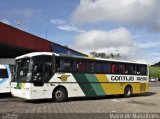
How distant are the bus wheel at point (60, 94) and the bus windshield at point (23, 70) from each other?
6.45 feet

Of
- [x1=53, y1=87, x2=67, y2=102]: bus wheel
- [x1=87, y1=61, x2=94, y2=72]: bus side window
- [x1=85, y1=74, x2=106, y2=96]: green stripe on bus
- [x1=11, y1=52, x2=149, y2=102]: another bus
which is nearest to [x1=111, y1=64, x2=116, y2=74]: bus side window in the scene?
[x1=11, y1=52, x2=149, y2=102]: another bus

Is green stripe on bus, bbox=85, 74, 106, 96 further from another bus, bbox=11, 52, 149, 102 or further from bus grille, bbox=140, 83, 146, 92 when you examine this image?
bus grille, bbox=140, 83, 146, 92

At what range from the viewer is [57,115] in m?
12.8

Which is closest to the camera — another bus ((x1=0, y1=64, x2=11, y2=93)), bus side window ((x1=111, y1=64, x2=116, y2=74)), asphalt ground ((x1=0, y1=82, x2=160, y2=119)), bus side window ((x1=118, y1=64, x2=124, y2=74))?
asphalt ground ((x1=0, y1=82, x2=160, y2=119))

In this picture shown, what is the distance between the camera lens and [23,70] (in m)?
18.8

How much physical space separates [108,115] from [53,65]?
670cm

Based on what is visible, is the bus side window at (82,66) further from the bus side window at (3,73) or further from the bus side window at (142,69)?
the bus side window at (142,69)

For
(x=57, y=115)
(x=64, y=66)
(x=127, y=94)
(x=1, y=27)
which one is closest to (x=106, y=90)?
(x=127, y=94)

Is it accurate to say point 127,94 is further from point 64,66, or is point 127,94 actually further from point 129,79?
point 64,66

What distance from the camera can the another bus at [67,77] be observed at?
59.9 ft

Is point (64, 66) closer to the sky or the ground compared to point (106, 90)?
closer to the sky

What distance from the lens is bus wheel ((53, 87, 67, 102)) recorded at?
19.1 metres

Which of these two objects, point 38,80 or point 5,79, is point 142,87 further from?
point 5,79

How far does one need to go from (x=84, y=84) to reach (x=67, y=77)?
65.6 inches
